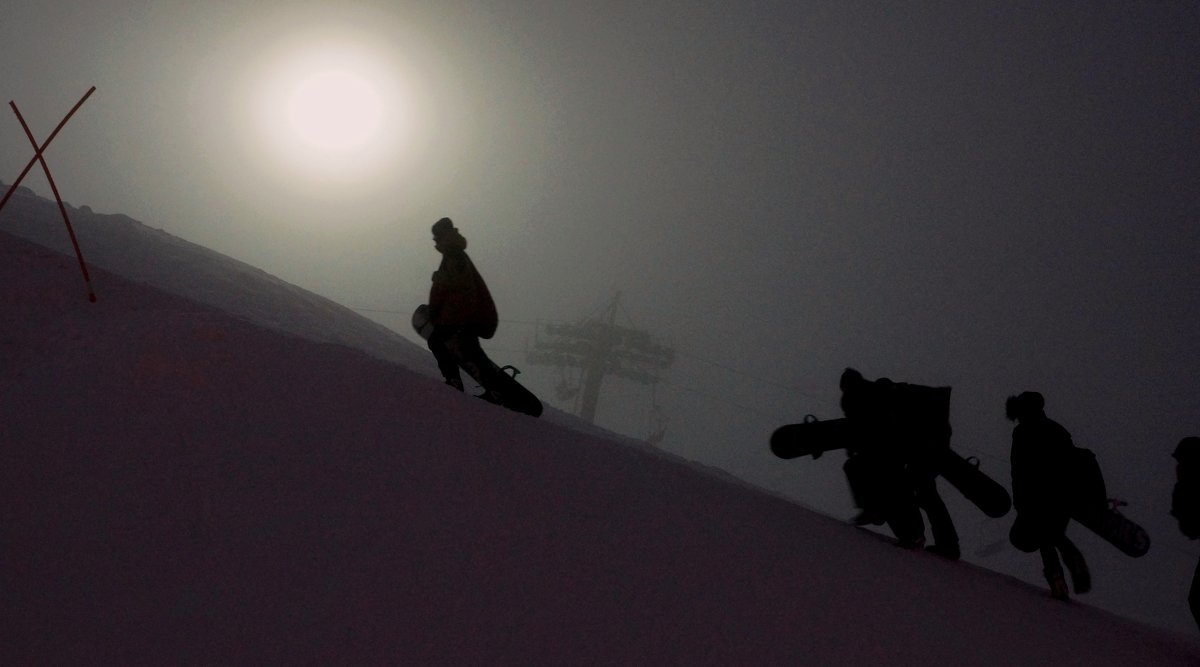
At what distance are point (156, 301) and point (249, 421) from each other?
2.84 metres

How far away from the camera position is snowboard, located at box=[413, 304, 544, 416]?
526 centimetres

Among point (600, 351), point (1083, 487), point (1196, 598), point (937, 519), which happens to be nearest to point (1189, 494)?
point (1196, 598)

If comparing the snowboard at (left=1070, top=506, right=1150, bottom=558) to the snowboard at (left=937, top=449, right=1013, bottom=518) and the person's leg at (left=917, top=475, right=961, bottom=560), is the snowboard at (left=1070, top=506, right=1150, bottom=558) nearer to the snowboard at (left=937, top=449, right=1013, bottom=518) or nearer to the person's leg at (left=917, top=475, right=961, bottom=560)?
the snowboard at (left=937, top=449, right=1013, bottom=518)

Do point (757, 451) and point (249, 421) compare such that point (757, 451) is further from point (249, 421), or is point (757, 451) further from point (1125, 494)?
point (249, 421)

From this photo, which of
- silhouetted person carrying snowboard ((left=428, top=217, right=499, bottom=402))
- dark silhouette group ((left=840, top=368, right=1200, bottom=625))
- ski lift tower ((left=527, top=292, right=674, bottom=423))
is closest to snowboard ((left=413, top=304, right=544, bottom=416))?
silhouetted person carrying snowboard ((left=428, top=217, right=499, bottom=402))

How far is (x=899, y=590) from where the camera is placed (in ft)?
9.90

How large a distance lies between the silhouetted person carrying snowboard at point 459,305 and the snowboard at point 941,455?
7.84 feet

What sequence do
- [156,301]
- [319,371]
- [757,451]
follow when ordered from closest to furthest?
[319,371]
[156,301]
[757,451]

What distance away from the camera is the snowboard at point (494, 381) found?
17.3ft

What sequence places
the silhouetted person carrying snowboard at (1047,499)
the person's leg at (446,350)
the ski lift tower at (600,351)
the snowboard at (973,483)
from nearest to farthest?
the silhouetted person carrying snowboard at (1047,499)
the snowboard at (973,483)
the person's leg at (446,350)
the ski lift tower at (600,351)

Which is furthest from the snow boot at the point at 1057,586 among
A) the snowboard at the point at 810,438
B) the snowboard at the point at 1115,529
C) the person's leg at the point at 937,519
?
the snowboard at the point at 810,438

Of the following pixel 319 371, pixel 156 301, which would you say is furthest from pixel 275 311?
pixel 319 371

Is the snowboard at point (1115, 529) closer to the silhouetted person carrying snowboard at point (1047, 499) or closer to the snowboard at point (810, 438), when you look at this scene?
the silhouetted person carrying snowboard at point (1047, 499)

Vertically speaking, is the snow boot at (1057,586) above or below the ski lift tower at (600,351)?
below
